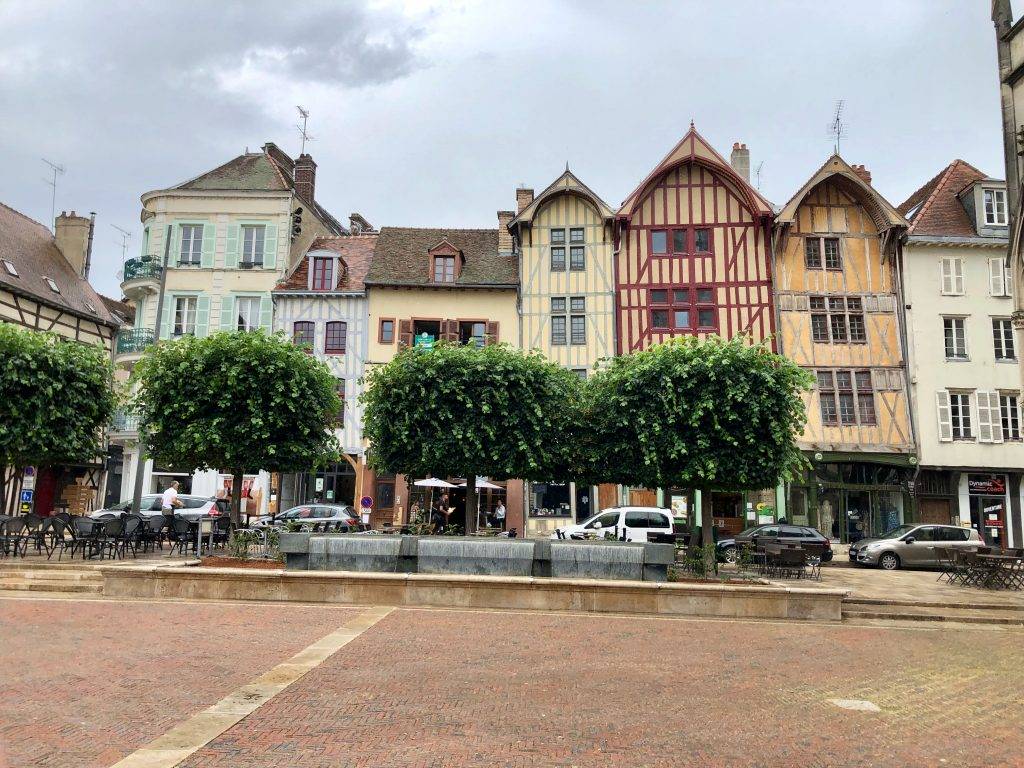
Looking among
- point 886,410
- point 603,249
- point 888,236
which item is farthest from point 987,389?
point 603,249

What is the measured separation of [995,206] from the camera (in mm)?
28594

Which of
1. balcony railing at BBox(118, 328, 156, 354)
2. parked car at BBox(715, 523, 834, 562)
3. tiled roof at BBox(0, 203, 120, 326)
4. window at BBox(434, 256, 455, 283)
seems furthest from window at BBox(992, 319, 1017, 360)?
tiled roof at BBox(0, 203, 120, 326)

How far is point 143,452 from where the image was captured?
18516 millimetres

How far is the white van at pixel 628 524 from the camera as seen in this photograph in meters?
20.6

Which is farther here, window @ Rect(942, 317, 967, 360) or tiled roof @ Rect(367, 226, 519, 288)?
tiled roof @ Rect(367, 226, 519, 288)

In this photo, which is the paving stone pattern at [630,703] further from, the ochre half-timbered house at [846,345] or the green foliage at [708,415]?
the ochre half-timbered house at [846,345]

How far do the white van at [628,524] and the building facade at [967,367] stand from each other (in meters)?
11.7

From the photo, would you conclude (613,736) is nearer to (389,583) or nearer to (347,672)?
(347,672)

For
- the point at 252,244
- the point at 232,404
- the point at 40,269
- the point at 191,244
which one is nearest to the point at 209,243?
the point at 191,244

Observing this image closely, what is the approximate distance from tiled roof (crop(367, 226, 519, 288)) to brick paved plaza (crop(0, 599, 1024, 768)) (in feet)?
66.4

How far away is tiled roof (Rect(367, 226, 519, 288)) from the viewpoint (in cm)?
2991

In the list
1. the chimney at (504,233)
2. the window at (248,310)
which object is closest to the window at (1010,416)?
the chimney at (504,233)

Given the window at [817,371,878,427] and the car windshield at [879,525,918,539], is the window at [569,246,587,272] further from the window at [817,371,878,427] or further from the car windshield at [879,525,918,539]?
the car windshield at [879,525,918,539]

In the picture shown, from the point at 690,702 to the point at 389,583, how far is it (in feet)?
20.7
